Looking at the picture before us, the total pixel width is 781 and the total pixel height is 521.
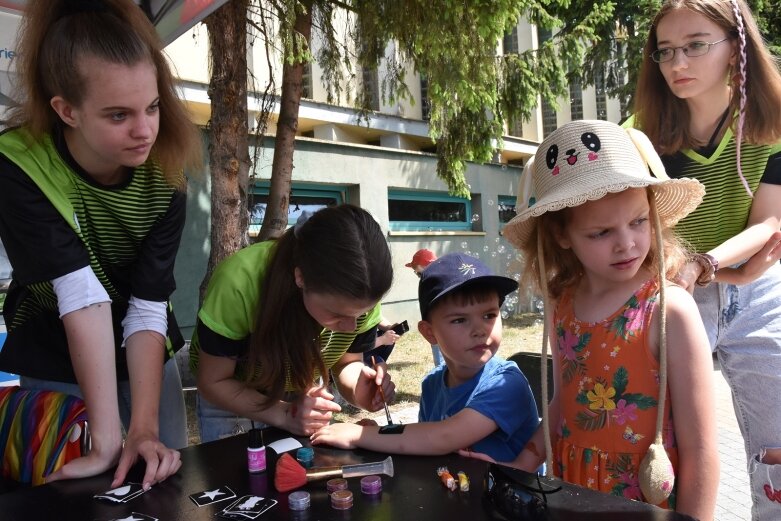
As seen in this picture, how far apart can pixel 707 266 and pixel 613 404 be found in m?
0.42

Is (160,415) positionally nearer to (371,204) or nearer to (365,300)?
(365,300)

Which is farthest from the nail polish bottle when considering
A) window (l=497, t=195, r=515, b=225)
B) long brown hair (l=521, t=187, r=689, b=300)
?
window (l=497, t=195, r=515, b=225)

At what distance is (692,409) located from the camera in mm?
1378

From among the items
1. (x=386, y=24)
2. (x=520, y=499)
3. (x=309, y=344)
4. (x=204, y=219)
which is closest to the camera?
(x=520, y=499)

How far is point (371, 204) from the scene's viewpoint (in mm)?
10070

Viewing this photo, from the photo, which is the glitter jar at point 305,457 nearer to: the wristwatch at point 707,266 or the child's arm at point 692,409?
the child's arm at point 692,409

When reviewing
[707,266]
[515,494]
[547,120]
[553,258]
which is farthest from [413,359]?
[547,120]

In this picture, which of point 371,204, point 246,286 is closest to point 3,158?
point 246,286

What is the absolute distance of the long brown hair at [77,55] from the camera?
1.38 meters

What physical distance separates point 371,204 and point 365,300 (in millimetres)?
8488

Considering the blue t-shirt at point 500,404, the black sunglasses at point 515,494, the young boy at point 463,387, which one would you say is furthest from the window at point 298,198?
the black sunglasses at point 515,494

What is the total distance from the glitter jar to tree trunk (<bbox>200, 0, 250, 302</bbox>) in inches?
154

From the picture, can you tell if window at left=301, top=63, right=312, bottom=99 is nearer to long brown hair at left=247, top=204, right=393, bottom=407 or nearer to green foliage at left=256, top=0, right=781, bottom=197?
green foliage at left=256, top=0, right=781, bottom=197

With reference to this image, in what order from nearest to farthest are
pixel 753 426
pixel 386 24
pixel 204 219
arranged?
pixel 753 426 → pixel 386 24 → pixel 204 219
